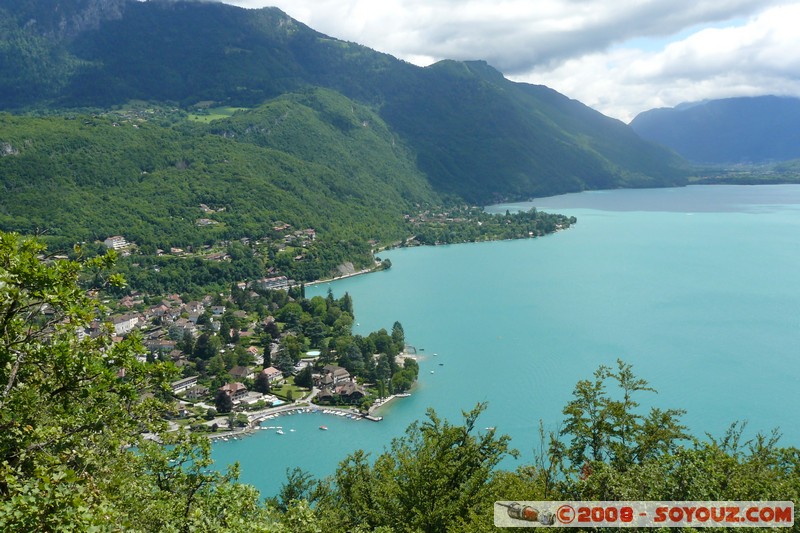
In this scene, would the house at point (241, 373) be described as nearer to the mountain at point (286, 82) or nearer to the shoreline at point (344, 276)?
the shoreline at point (344, 276)

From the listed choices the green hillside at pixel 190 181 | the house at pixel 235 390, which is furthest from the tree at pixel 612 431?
the green hillside at pixel 190 181

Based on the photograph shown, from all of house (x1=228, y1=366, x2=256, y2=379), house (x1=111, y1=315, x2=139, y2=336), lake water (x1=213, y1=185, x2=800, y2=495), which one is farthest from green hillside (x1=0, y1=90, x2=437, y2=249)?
house (x1=228, y1=366, x2=256, y2=379)

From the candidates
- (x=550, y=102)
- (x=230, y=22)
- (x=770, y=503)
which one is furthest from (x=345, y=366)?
(x=550, y=102)

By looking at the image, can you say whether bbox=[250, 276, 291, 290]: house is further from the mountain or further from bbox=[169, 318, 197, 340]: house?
the mountain

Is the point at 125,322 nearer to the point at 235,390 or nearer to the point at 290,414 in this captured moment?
the point at 235,390

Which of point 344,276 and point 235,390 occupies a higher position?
point 344,276

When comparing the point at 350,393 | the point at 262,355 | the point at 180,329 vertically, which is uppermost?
the point at 180,329

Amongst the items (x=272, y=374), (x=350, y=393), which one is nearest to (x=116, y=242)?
(x=272, y=374)
